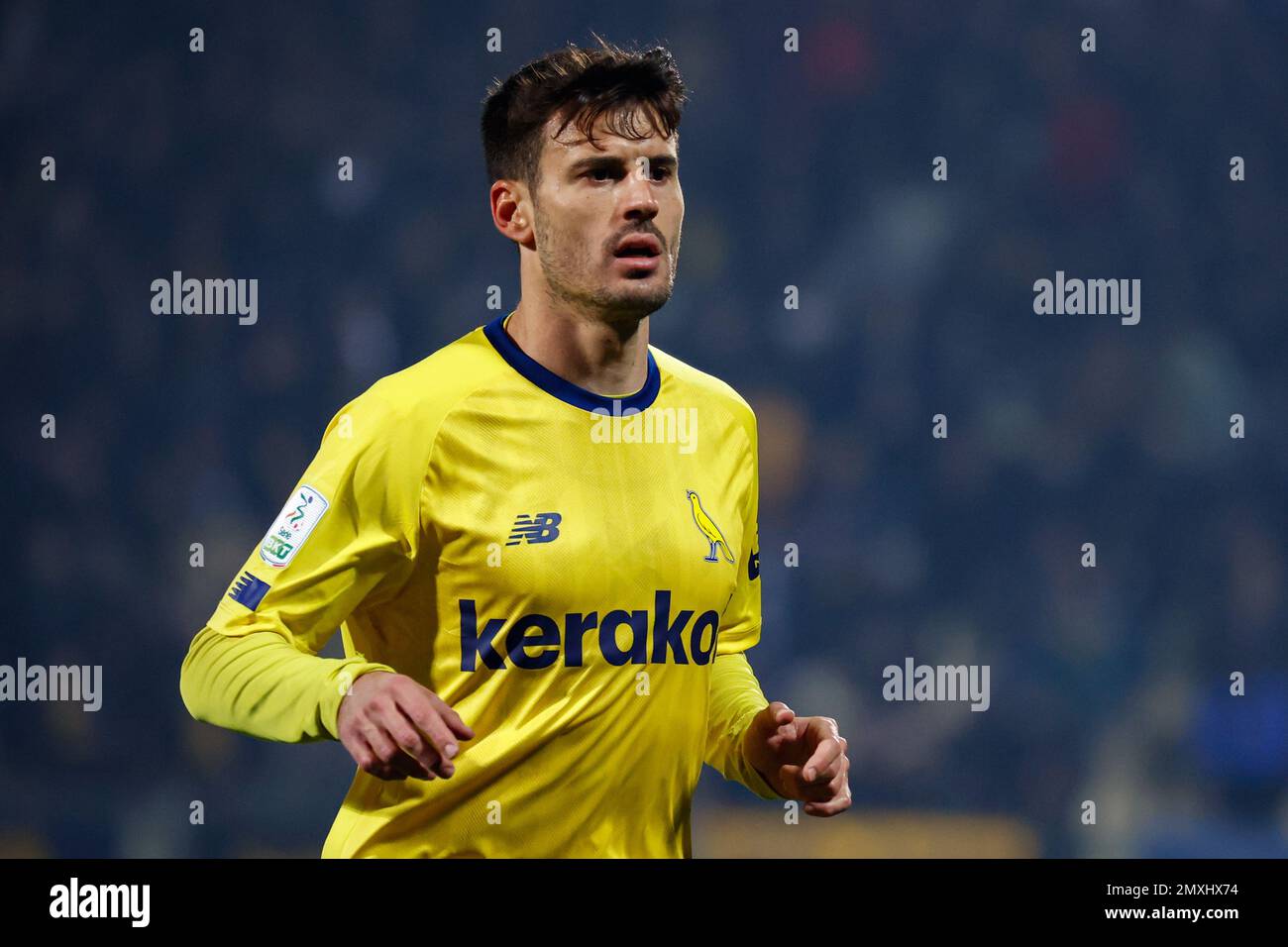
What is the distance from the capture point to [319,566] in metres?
2.05

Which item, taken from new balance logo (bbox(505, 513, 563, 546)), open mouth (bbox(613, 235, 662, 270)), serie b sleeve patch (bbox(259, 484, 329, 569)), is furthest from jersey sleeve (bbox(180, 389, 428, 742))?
open mouth (bbox(613, 235, 662, 270))

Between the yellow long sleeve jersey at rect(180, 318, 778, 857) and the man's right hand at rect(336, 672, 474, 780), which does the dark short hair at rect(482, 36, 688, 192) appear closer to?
the yellow long sleeve jersey at rect(180, 318, 778, 857)

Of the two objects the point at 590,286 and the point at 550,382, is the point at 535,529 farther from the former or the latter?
the point at 590,286

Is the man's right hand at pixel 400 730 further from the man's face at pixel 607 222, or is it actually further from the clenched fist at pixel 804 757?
the man's face at pixel 607 222

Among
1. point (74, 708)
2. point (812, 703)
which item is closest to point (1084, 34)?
point (812, 703)

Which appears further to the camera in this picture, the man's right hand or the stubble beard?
the stubble beard

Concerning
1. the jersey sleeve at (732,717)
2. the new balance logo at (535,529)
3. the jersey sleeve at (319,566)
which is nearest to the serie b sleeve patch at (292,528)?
the jersey sleeve at (319,566)

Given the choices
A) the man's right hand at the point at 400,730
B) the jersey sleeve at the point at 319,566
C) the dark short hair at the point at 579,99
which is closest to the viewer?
the man's right hand at the point at 400,730

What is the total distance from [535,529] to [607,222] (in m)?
0.46

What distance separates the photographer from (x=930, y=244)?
4676 mm

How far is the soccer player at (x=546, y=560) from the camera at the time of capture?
2072mm

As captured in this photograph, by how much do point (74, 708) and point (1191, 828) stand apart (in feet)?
11.1

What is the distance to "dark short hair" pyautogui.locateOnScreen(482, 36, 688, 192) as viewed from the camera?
86.8 inches

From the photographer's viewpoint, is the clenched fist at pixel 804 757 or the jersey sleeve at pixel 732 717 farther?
the jersey sleeve at pixel 732 717
